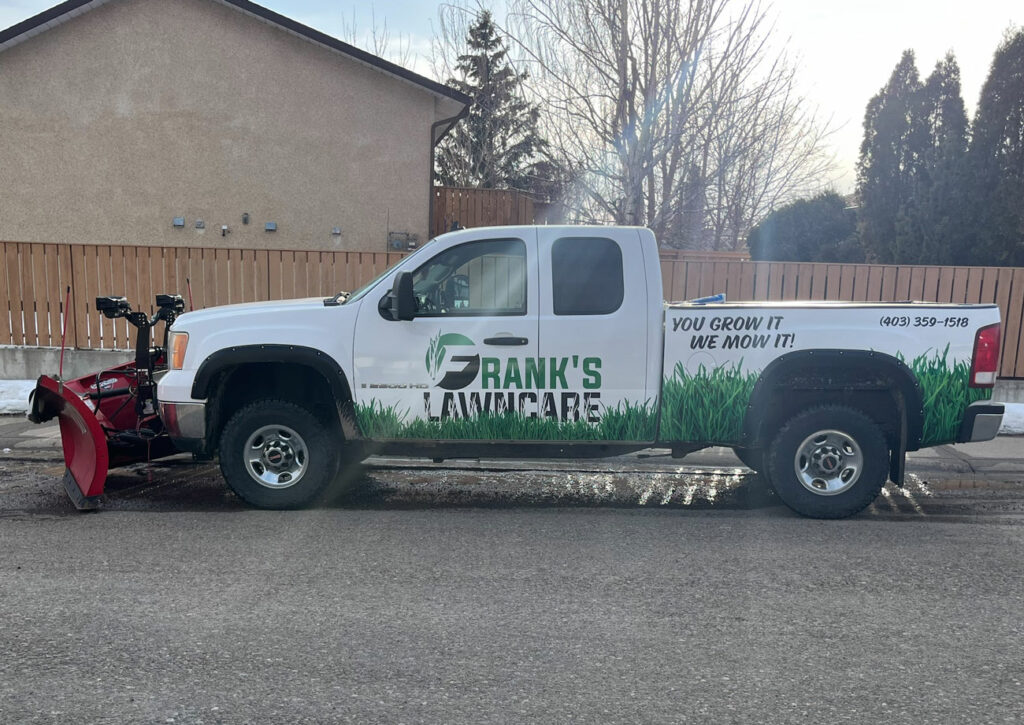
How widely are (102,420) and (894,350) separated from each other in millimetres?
6090

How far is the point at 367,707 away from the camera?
318cm

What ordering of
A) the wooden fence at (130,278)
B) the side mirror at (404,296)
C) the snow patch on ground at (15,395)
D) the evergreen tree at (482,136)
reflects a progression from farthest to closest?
the evergreen tree at (482,136), the wooden fence at (130,278), the snow patch on ground at (15,395), the side mirror at (404,296)

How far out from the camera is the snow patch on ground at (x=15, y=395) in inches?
402

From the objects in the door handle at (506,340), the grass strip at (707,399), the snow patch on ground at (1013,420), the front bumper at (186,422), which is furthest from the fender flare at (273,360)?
the snow patch on ground at (1013,420)

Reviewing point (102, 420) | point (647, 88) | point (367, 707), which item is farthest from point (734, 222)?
point (367, 707)

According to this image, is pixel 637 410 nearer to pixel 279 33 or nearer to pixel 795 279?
pixel 795 279

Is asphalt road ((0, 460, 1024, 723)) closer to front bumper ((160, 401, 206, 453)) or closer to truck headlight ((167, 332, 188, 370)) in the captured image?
front bumper ((160, 401, 206, 453))

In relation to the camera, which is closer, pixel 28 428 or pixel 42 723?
pixel 42 723

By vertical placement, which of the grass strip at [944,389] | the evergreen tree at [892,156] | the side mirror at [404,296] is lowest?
the grass strip at [944,389]

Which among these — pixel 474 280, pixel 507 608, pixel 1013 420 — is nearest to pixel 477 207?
pixel 1013 420

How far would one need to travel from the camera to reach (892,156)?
73.0ft

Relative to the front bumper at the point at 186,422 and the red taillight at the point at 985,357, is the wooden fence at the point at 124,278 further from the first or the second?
the red taillight at the point at 985,357

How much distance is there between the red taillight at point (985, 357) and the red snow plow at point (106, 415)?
6.02 meters

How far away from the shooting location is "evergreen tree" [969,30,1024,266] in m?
19.4
